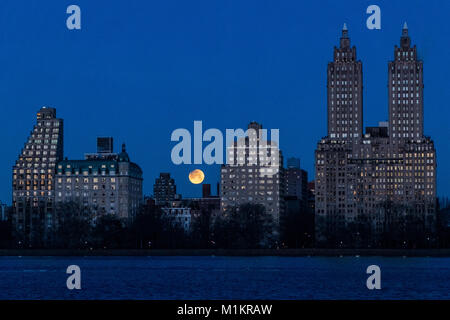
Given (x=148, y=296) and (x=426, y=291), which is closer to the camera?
(x=148, y=296)

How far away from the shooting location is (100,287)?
84.6 metres
